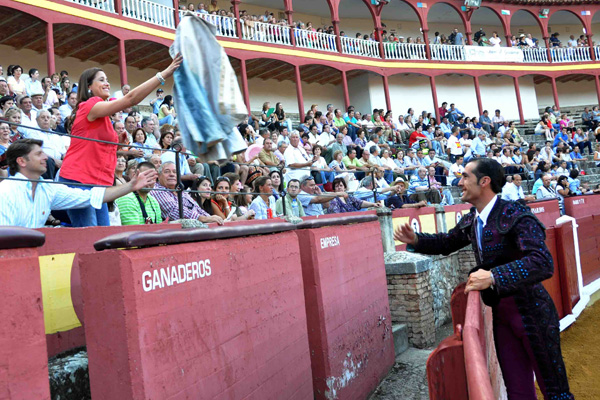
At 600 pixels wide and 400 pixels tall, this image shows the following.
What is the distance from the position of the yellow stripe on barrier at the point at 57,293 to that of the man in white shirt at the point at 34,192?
9.5 inches

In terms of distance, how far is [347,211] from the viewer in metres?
8.39

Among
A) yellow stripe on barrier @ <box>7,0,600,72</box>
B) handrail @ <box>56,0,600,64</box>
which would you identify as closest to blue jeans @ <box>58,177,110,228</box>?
handrail @ <box>56,0,600,64</box>

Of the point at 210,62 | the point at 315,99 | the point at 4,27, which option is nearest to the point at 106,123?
the point at 210,62

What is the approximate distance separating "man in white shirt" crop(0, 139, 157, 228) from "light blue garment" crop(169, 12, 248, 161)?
1.18ft

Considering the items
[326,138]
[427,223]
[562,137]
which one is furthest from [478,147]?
[427,223]

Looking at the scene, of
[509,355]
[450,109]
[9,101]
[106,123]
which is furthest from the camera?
[450,109]

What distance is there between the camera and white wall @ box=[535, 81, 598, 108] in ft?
104

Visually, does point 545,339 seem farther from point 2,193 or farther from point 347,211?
point 347,211

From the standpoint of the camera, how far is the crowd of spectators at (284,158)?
5.58 meters

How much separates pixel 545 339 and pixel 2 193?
3.13m

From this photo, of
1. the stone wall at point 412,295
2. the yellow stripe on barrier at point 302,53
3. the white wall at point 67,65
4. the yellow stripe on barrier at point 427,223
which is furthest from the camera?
the white wall at point 67,65

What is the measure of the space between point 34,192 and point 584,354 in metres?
5.64

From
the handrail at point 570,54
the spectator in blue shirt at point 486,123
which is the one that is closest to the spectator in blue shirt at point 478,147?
the spectator in blue shirt at point 486,123

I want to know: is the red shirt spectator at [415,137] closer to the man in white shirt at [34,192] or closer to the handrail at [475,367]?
the man in white shirt at [34,192]
